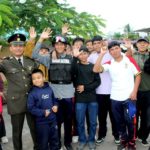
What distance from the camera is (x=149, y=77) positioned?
209 inches

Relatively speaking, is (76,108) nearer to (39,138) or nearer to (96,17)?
(39,138)

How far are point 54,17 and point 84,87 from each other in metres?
2.48

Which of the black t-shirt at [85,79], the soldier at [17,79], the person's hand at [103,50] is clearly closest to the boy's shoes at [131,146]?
the black t-shirt at [85,79]

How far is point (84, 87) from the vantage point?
17.1ft

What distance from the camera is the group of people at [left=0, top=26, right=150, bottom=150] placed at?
476 centimetres

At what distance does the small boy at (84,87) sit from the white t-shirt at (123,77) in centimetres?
31

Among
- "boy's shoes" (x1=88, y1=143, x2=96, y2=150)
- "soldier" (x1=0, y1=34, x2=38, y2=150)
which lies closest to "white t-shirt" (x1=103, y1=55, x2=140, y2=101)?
"boy's shoes" (x1=88, y1=143, x2=96, y2=150)

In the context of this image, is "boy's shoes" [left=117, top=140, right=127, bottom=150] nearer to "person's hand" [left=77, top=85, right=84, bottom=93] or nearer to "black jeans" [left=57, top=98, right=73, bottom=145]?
"black jeans" [left=57, top=98, right=73, bottom=145]

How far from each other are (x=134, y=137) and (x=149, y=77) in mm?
1005

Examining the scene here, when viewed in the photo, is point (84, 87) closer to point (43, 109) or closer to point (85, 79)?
point (85, 79)

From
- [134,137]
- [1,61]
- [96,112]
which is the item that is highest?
[1,61]

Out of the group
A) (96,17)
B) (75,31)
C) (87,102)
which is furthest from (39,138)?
(96,17)

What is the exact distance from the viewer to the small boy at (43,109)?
4750 mm

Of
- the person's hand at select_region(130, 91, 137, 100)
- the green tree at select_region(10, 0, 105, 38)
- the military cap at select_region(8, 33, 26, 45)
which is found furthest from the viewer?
the green tree at select_region(10, 0, 105, 38)
